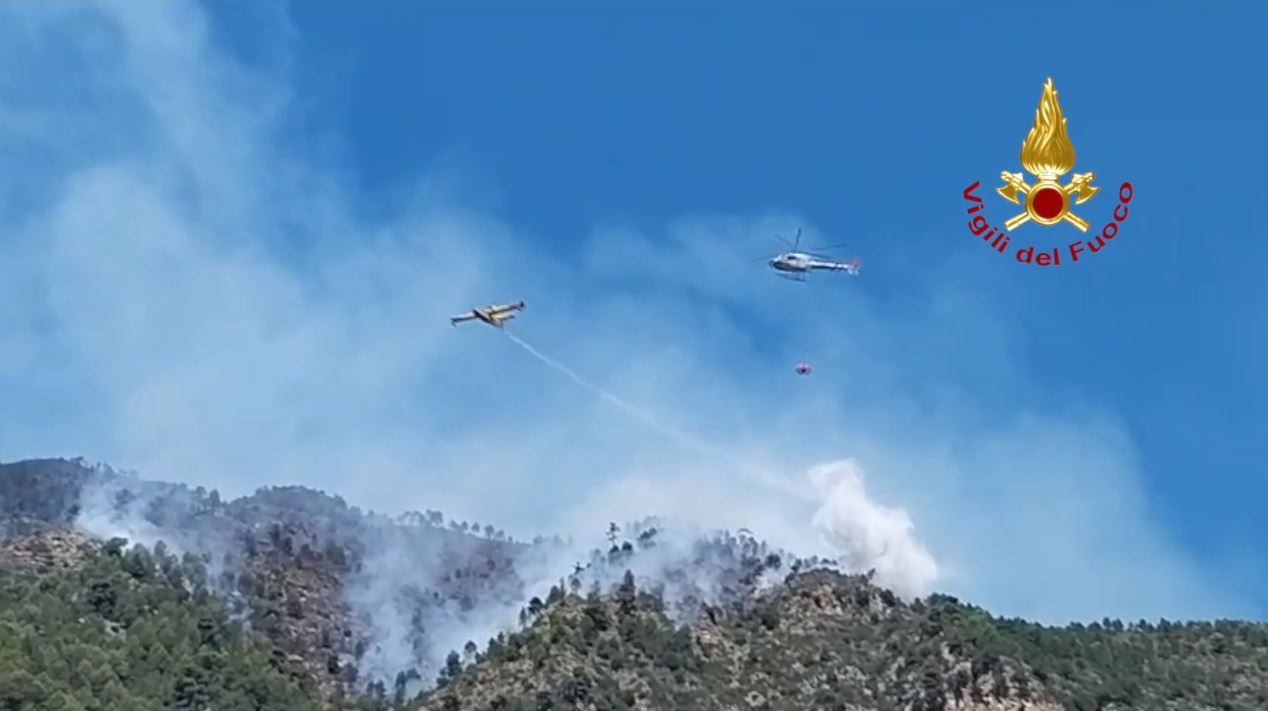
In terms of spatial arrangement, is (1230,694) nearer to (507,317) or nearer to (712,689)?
(712,689)

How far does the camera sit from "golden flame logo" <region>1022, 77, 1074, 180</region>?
280 ft

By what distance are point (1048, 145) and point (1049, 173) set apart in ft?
4.95

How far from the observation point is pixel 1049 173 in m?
85.5

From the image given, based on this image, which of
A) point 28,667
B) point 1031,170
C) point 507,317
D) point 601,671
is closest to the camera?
point 1031,170

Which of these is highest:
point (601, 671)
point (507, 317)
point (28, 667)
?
point (507, 317)

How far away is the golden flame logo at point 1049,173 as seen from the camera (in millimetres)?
85125

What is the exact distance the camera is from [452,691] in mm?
193125

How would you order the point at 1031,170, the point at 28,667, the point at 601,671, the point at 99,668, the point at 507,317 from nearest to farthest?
the point at 1031,170 < the point at 507,317 < the point at 28,667 < the point at 99,668 < the point at 601,671

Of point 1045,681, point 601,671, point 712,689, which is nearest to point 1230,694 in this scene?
point 1045,681

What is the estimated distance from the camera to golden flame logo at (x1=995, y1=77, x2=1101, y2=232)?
8512 cm

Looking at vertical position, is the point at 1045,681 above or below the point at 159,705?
above

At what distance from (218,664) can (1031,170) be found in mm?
140476

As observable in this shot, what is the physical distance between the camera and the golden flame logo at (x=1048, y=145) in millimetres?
85375

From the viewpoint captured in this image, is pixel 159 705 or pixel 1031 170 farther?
pixel 159 705
